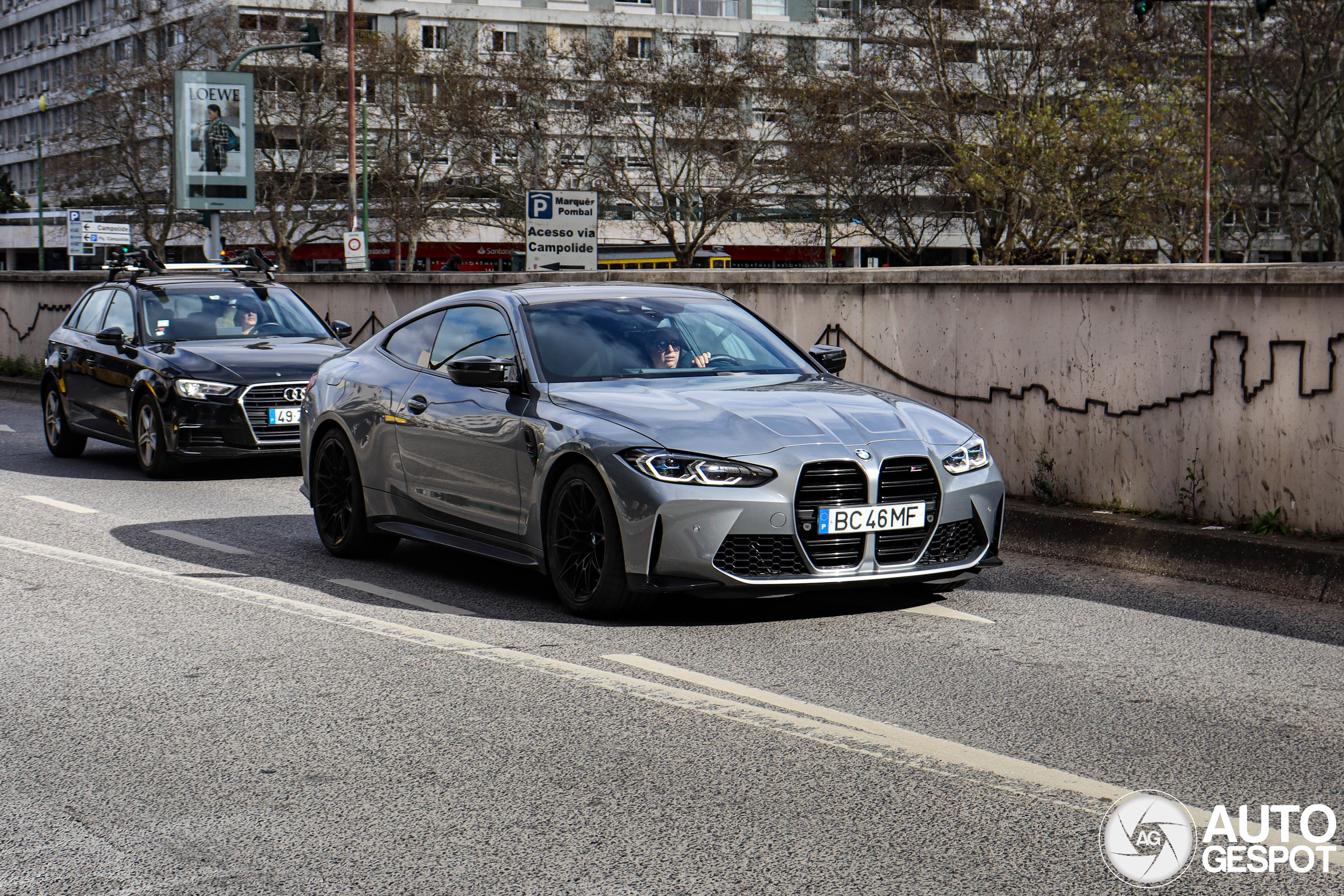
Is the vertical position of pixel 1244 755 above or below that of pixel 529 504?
below

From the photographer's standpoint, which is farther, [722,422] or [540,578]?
[540,578]

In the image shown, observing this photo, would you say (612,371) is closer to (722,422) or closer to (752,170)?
(722,422)

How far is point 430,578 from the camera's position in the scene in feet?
27.9

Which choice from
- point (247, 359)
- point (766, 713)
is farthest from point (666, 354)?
point (247, 359)

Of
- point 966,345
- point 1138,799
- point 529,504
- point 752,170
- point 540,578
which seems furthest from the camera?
point 752,170

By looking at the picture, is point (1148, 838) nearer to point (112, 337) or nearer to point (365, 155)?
point (112, 337)

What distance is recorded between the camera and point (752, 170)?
5553cm

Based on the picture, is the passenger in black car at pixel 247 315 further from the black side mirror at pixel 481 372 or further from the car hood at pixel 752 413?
the car hood at pixel 752 413

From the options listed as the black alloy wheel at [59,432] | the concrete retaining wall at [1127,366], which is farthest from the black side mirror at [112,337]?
the concrete retaining wall at [1127,366]

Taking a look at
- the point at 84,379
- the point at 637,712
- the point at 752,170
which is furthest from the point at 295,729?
the point at 752,170

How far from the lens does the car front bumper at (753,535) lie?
6641 millimetres

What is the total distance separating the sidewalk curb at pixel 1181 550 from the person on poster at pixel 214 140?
24.2 m

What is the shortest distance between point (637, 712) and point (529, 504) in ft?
6.81

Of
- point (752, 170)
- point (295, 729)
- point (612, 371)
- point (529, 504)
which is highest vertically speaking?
point (752, 170)
